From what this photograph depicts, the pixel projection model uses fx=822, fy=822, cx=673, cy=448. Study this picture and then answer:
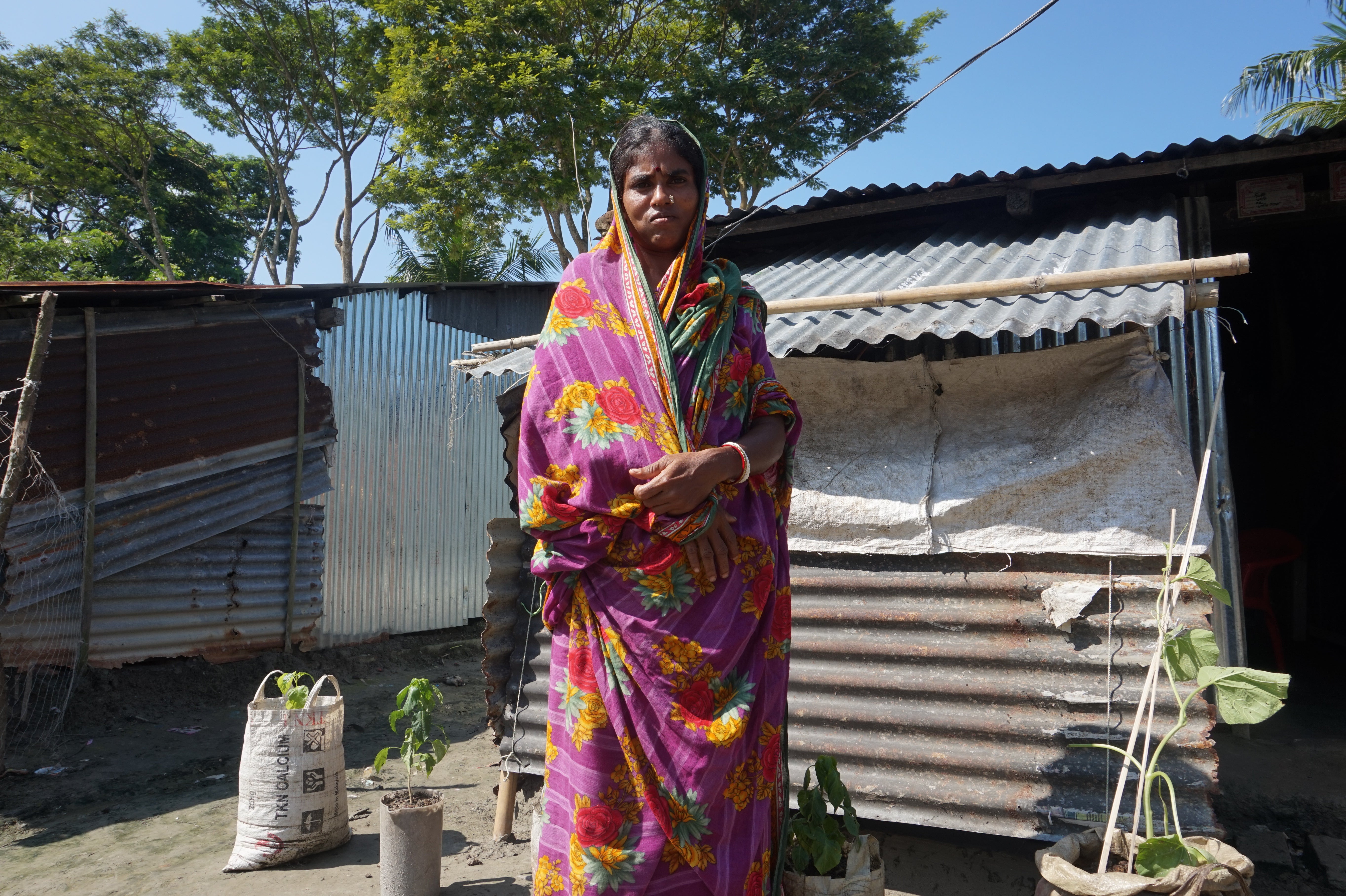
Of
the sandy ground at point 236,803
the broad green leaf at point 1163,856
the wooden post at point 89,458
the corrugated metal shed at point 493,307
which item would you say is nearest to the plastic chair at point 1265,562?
the sandy ground at point 236,803

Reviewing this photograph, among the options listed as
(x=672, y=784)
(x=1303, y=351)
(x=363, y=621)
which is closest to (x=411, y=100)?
(x=363, y=621)

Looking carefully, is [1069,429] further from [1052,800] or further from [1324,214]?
[1324,214]

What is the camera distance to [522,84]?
10.9 m

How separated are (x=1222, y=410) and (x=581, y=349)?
13.2 feet

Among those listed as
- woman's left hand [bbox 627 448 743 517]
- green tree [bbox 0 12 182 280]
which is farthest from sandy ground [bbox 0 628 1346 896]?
green tree [bbox 0 12 182 280]

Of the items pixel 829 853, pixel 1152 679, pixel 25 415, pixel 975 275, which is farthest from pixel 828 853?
pixel 25 415

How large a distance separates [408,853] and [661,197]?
2.67m

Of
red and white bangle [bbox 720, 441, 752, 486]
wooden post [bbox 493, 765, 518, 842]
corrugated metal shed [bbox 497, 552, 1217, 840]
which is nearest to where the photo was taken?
red and white bangle [bbox 720, 441, 752, 486]

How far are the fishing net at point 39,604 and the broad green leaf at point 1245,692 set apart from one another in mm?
5835

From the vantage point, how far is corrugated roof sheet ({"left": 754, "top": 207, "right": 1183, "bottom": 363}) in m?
2.84

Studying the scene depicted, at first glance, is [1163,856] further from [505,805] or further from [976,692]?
[505,805]

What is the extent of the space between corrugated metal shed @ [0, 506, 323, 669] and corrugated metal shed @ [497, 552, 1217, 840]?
171 inches

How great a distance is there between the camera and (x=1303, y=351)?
25.8 ft

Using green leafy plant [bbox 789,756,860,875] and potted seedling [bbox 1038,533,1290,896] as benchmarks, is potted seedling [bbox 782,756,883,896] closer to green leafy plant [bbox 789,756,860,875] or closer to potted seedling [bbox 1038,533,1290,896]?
green leafy plant [bbox 789,756,860,875]
